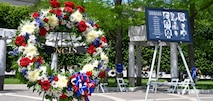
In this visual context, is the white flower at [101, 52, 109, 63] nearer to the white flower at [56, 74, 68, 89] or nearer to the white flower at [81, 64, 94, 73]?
the white flower at [81, 64, 94, 73]

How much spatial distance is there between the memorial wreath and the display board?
367cm

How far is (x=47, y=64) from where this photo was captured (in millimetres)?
6547

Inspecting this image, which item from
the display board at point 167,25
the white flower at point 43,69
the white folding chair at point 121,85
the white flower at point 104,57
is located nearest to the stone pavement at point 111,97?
the white folding chair at point 121,85

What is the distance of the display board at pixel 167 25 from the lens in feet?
34.5

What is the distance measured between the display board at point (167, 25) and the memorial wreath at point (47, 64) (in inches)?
145

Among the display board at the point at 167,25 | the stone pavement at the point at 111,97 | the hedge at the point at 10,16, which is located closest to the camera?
the display board at the point at 167,25

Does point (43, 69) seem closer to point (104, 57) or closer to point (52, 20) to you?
point (52, 20)

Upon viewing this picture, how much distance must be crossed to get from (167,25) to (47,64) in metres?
5.18

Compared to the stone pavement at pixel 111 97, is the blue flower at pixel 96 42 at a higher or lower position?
higher

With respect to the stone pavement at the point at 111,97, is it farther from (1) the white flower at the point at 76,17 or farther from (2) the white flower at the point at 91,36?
(1) the white flower at the point at 76,17

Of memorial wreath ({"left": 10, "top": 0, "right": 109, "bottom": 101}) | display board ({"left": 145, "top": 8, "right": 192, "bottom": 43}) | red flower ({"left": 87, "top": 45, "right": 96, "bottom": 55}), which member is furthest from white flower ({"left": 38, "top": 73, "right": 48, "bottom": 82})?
display board ({"left": 145, "top": 8, "right": 192, "bottom": 43})

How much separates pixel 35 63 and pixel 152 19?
509cm

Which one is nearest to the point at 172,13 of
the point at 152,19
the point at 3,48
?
the point at 152,19

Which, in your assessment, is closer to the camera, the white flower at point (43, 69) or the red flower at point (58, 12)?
the white flower at point (43, 69)
